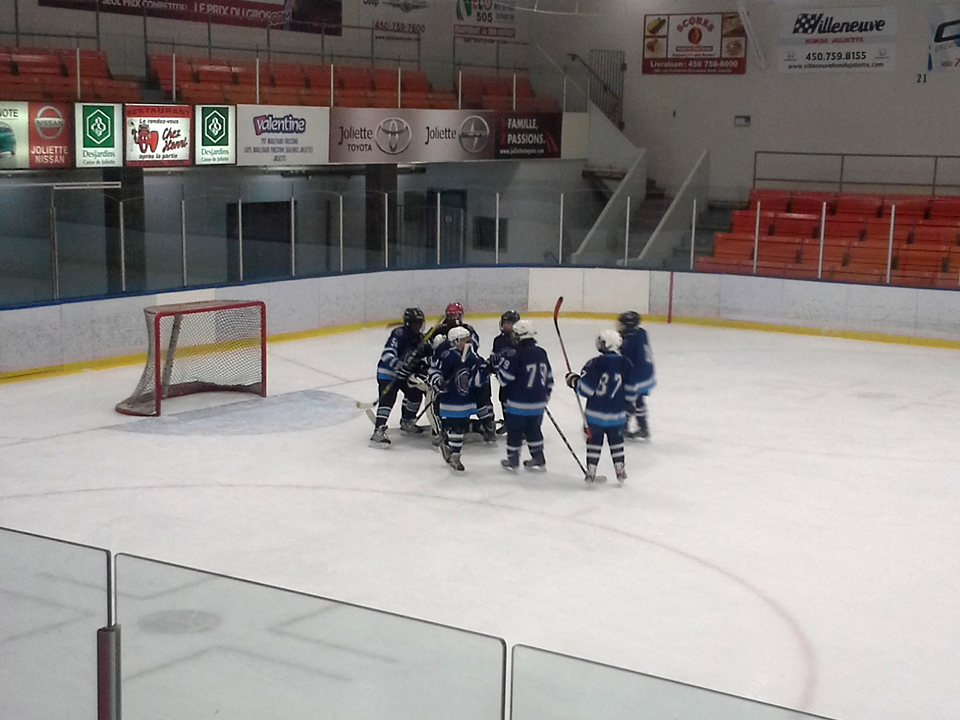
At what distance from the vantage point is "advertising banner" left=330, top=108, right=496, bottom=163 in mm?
17109

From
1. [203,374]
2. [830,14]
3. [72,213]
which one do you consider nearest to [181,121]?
[72,213]

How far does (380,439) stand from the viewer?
930cm

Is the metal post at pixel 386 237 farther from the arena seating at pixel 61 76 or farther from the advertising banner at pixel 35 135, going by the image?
the advertising banner at pixel 35 135

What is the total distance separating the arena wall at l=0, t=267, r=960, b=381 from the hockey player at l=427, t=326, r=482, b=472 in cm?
483

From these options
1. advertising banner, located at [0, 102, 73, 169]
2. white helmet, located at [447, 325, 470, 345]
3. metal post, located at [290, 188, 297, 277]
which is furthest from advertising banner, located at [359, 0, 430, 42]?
white helmet, located at [447, 325, 470, 345]

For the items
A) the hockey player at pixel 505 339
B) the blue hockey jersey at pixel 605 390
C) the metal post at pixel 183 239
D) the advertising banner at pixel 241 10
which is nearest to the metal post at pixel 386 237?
the metal post at pixel 183 239

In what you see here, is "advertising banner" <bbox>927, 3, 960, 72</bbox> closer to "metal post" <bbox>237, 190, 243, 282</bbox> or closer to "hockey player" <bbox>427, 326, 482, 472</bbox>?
"metal post" <bbox>237, 190, 243, 282</bbox>

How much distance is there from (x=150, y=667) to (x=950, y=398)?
9.47 m

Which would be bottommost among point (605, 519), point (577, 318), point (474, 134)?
point (605, 519)

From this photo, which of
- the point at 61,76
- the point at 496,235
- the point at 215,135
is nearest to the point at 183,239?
the point at 215,135

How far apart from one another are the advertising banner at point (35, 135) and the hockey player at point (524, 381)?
292 inches

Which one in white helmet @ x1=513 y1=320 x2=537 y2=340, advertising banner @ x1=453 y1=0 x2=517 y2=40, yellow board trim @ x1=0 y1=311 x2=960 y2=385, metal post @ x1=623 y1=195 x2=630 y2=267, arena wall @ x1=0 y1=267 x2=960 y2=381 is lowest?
yellow board trim @ x1=0 y1=311 x2=960 y2=385

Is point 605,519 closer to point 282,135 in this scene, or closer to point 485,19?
point 282,135

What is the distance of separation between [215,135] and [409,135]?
337 centimetres
